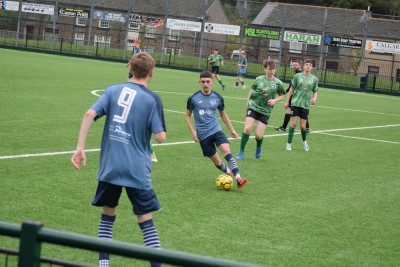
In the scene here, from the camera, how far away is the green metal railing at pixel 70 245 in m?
3.18

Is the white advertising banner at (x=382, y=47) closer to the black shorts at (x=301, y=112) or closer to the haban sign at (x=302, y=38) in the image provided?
the haban sign at (x=302, y=38)

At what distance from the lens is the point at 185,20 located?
5472 centimetres

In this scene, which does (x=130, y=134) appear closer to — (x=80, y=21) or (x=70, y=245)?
(x=70, y=245)

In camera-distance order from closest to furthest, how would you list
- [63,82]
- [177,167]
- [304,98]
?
[177,167] → [304,98] → [63,82]

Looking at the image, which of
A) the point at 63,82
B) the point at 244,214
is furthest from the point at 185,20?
the point at 244,214

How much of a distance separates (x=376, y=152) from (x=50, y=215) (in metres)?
11.5

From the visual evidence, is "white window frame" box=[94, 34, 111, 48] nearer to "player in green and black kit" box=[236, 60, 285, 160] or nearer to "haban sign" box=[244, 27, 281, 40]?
"haban sign" box=[244, 27, 281, 40]

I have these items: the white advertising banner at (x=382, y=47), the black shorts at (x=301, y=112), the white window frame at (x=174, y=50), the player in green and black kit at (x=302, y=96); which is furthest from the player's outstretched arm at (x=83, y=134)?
the white window frame at (x=174, y=50)

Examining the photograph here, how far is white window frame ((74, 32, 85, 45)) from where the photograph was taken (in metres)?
57.4

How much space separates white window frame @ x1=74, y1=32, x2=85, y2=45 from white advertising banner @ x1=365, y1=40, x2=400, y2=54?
71.9 ft

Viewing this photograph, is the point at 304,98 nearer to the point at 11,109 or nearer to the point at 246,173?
the point at 246,173

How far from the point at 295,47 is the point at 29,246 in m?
51.5

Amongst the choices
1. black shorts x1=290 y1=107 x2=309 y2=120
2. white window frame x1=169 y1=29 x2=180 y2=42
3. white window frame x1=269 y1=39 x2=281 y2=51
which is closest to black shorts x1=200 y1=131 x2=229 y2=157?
black shorts x1=290 y1=107 x2=309 y2=120

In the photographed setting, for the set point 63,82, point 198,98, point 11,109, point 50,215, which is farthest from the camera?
point 63,82
